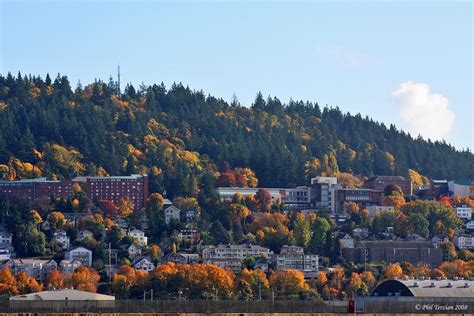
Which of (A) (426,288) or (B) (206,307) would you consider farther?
(A) (426,288)

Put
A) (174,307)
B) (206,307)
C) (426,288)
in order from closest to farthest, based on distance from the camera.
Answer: (174,307) < (206,307) < (426,288)

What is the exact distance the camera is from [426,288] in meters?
162

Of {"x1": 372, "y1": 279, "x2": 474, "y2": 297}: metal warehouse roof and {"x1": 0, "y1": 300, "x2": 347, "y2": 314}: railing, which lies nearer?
{"x1": 0, "y1": 300, "x2": 347, "y2": 314}: railing

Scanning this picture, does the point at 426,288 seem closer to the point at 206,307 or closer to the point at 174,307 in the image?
the point at 206,307

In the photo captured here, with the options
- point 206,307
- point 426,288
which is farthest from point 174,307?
point 426,288

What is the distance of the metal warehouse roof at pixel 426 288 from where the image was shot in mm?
157875

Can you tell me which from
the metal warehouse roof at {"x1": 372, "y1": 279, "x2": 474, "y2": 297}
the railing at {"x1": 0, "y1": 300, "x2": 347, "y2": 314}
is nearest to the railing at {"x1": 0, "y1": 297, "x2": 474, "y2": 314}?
the railing at {"x1": 0, "y1": 300, "x2": 347, "y2": 314}

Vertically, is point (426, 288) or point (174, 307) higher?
Result: point (426, 288)

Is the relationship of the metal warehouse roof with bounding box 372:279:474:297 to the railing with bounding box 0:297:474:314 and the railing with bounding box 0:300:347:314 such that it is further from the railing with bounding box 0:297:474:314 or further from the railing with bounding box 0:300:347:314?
the railing with bounding box 0:300:347:314

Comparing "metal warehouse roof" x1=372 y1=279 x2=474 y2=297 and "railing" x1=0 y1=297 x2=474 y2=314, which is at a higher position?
"metal warehouse roof" x1=372 y1=279 x2=474 y2=297

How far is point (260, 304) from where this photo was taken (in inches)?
4149

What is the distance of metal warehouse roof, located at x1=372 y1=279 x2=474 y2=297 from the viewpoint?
15788 cm

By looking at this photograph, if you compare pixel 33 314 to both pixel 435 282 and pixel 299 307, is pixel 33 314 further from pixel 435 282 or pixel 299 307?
pixel 435 282

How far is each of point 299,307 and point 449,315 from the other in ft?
23.7
